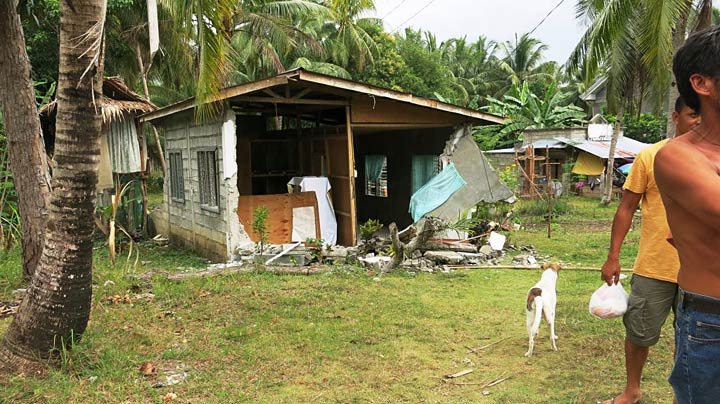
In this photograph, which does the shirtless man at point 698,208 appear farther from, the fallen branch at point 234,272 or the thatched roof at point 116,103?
the thatched roof at point 116,103

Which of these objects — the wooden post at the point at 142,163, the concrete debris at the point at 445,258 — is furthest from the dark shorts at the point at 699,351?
the wooden post at the point at 142,163

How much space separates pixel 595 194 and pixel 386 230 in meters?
14.0

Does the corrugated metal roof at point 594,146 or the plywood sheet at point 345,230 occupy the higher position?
the corrugated metal roof at point 594,146

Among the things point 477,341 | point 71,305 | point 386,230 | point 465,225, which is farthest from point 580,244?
point 71,305

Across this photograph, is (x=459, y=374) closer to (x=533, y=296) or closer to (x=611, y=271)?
(x=533, y=296)

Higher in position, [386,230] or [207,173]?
[207,173]

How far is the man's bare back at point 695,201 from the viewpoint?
5.69ft

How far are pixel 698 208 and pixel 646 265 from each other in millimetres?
1925

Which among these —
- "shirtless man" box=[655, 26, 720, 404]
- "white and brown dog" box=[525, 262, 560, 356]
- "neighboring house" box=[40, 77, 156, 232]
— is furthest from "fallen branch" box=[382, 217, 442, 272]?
"shirtless man" box=[655, 26, 720, 404]

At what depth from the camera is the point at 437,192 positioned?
34.1 ft

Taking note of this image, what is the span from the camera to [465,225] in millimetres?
10266

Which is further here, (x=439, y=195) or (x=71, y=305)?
(x=439, y=195)

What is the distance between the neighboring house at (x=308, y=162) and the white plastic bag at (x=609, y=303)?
255 inches

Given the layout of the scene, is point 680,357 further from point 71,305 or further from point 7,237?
point 7,237
